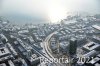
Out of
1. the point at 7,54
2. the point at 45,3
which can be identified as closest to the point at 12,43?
the point at 7,54

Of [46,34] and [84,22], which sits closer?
[46,34]

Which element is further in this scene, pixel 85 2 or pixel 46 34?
pixel 85 2

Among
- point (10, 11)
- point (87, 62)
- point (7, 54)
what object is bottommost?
point (87, 62)

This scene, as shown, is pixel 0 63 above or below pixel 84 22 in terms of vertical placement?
below

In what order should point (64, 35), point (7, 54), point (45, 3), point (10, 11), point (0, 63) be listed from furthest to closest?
point (45, 3) → point (10, 11) → point (64, 35) → point (7, 54) → point (0, 63)

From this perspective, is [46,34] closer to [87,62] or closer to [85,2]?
[87,62]

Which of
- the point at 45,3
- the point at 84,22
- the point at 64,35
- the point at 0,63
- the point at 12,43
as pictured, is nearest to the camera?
the point at 0,63

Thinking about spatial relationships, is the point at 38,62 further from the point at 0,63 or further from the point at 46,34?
the point at 46,34

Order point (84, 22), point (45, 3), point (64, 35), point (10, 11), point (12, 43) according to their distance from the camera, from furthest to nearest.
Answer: point (45, 3) < point (10, 11) < point (84, 22) < point (64, 35) < point (12, 43)

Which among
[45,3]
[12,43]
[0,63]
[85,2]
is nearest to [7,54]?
[0,63]
